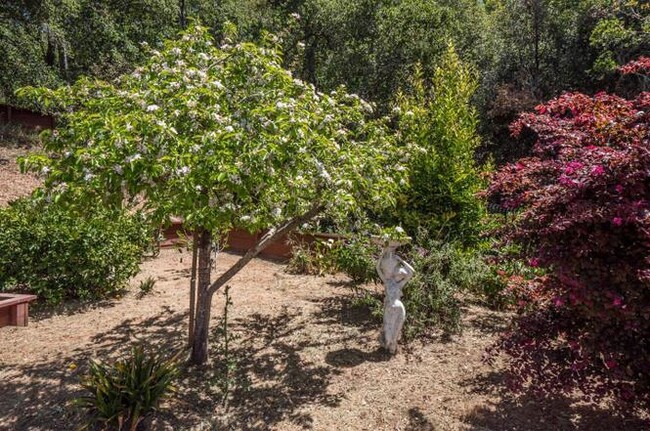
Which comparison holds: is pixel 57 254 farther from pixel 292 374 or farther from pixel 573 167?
pixel 573 167

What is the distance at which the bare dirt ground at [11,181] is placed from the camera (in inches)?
494

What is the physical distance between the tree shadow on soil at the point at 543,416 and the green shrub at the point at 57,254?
4.81m

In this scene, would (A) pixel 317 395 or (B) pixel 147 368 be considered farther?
(A) pixel 317 395

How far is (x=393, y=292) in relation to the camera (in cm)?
489

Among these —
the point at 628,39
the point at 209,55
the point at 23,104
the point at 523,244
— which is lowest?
the point at 523,244

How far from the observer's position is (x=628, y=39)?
12.6 meters

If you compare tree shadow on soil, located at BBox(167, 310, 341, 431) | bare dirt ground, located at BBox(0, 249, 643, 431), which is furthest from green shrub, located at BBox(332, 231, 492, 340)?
tree shadow on soil, located at BBox(167, 310, 341, 431)

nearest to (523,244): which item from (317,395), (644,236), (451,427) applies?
(644,236)

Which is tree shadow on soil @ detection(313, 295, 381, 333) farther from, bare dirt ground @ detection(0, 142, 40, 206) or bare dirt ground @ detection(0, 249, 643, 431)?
bare dirt ground @ detection(0, 142, 40, 206)

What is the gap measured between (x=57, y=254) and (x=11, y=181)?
934 cm

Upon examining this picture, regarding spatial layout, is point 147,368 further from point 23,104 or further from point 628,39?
point 23,104

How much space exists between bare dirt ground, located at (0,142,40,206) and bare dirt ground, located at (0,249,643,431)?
825 cm

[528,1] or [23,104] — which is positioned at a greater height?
[528,1]

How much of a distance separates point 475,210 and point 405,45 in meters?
10.6
